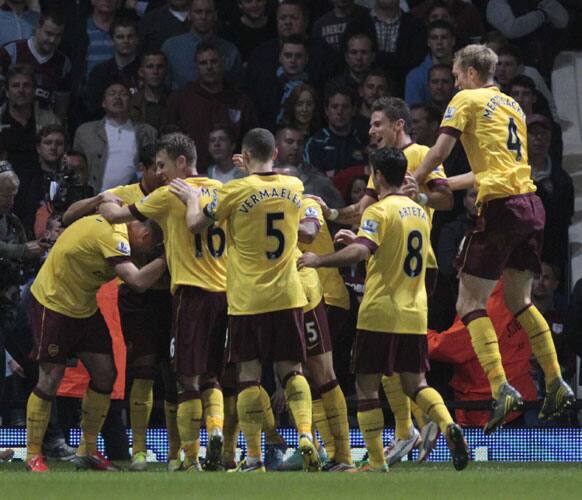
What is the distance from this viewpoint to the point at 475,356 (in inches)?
551

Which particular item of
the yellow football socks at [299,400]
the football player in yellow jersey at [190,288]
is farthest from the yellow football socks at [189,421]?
the yellow football socks at [299,400]

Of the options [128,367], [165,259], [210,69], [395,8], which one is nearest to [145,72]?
[210,69]

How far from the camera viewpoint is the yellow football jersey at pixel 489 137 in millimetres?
11156

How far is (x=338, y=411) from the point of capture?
11.8 m

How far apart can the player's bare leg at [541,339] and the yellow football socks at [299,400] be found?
61.2 inches

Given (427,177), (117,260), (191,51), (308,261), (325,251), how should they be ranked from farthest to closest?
(191,51) < (325,251) < (117,260) < (427,177) < (308,261)

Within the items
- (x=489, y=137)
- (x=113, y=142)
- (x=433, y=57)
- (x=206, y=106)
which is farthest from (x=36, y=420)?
(x=433, y=57)

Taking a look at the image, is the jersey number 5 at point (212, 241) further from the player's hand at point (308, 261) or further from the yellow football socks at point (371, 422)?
the yellow football socks at point (371, 422)

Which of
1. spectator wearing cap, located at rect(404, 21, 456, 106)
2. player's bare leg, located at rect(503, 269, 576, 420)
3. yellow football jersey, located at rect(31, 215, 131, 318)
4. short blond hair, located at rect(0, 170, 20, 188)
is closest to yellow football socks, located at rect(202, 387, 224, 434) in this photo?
yellow football jersey, located at rect(31, 215, 131, 318)

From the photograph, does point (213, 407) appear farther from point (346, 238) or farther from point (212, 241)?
point (346, 238)

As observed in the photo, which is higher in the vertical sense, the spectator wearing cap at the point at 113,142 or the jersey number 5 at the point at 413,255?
the spectator wearing cap at the point at 113,142

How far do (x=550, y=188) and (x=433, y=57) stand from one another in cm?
185

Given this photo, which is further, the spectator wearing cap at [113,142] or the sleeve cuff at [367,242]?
the spectator wearing cap at [113,142]

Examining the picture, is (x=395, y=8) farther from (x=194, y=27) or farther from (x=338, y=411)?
(x=338, y=411)
